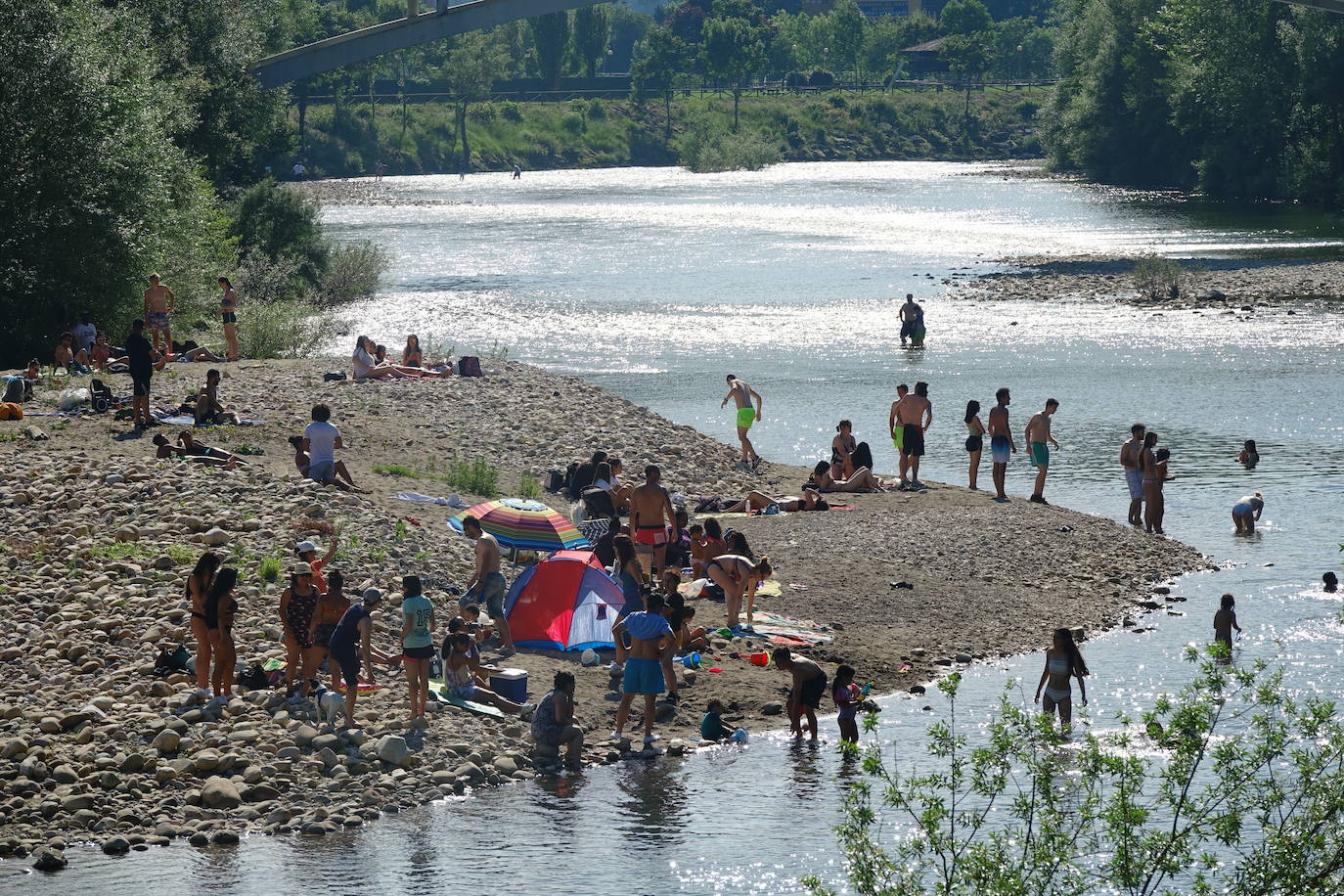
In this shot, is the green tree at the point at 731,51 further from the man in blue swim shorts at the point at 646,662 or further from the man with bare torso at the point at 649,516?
the man in blue swim shorts at the point at 646,662

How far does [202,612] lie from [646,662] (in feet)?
14.1

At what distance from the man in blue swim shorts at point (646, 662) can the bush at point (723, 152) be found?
127 meters

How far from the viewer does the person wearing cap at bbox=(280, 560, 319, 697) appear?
1496 cm

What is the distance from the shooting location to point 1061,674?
1584 cm

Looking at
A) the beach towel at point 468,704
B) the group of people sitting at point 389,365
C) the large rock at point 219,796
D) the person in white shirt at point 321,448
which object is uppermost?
the group of people sitting at point 389,365

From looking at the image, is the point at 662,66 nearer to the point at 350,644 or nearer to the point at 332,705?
the point at 350,644

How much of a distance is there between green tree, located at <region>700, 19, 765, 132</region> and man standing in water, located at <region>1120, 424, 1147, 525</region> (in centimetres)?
14548

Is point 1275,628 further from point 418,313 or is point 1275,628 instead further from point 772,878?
point 418,313

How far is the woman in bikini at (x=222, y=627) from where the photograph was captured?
14695 mm

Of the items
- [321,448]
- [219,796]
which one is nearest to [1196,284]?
[321,448]

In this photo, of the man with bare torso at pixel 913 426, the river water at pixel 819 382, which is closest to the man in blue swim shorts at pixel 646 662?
the river water at pixel 819 382

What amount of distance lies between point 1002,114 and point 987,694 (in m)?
155

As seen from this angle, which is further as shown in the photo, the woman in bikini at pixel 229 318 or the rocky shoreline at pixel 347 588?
the woman in bikini at pixel 229 318

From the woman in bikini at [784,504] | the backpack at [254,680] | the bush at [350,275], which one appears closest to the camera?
the backpack at [254,680]
